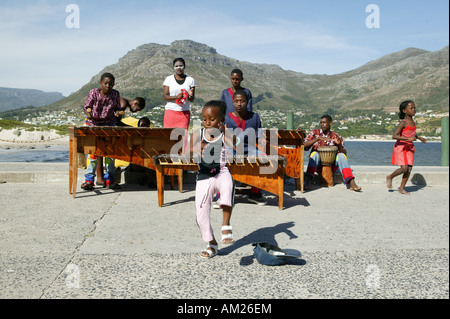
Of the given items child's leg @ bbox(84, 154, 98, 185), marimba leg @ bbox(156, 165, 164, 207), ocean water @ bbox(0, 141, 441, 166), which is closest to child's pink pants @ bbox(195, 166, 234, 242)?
marimba leg @ bbox(156, 165, 164, 207)

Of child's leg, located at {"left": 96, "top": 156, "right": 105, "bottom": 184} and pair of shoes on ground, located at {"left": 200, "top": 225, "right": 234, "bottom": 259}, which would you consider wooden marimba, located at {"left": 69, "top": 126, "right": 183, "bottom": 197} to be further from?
pair of shoes on ground, located at {"left": 200, "top": 225, "right": 234, "bottom": 259}

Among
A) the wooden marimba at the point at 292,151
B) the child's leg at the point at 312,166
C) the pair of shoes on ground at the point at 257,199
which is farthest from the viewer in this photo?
the child's leg at the point at 312,166

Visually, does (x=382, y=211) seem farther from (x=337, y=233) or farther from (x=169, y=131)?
(x=169, y=131)

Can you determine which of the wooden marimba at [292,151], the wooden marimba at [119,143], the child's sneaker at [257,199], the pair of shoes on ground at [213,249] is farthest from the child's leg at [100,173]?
the pair of shoes on ground at [213,249]

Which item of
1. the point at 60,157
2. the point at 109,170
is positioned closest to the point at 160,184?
the point at 109,170

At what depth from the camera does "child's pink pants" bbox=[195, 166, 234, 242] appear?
151 inches

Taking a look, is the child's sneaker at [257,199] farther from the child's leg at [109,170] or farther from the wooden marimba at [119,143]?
the child's leg at [109,170]

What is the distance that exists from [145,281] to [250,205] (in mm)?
3346

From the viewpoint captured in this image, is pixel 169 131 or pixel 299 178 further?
pixel 299 178

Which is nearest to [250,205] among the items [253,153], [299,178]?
[253,153]

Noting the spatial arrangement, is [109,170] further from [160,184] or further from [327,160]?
[327,160]

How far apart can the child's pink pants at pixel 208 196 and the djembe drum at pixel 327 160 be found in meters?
4.23

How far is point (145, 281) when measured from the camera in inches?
126

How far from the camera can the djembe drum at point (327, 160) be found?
785 centimetres
